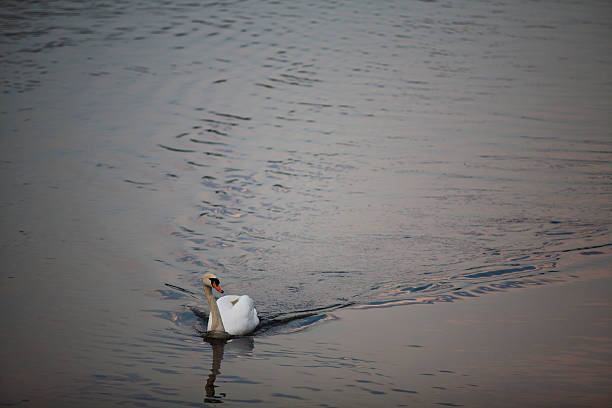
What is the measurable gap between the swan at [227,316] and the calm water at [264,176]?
1.22 feet

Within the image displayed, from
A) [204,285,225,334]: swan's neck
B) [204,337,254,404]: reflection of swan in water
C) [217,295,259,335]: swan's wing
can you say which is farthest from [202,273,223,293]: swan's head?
[204,337,254,404]: reflection of swan in water

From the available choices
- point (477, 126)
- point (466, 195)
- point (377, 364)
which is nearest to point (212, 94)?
point (477, 126)

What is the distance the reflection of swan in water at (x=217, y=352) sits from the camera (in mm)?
8008

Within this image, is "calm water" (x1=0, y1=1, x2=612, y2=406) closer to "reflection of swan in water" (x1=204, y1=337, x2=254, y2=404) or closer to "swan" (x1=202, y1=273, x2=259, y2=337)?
"reflection of swan in water" (x1=204, y1=337, x2=254, y2=404)

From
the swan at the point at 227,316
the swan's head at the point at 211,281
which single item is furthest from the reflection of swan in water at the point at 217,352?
the swan's head at the point at 211,281

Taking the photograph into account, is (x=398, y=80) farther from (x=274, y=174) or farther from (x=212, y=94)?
(x=274, y=174)

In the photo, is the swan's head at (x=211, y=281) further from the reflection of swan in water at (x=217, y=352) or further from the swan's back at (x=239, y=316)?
the reflection of swan in water at (x=217, y=352)

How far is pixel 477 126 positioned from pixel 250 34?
1057 cm

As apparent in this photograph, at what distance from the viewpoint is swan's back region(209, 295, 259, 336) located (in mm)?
9570

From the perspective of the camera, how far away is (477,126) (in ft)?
59.2

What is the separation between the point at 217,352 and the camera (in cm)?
912

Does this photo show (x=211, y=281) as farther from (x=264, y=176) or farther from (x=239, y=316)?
(x=264, y=176)

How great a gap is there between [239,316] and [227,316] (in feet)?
0.54

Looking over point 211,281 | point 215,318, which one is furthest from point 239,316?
point 211,281
